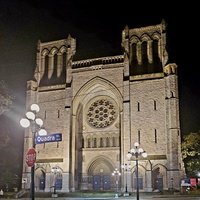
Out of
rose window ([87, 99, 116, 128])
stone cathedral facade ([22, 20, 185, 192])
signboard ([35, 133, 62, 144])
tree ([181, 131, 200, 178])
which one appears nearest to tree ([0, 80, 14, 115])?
signboard ([35, 133, 62, 144])

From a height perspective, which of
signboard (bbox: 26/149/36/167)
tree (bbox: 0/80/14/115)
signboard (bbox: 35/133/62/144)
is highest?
tree (bbox: 0/80/14/115)

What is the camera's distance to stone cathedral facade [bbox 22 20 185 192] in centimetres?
3862

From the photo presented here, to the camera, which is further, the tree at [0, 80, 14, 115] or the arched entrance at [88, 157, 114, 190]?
the arched entrance at [88, 157, 114, 190]

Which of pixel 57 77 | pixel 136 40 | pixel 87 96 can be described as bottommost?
pixel 87 96

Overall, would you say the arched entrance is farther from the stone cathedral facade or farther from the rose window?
the rose window

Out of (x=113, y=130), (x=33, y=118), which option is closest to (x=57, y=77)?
(x=113, y=130)

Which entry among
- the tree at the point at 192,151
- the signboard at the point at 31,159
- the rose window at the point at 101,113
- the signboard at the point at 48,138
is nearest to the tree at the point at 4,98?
the signboard at the point at 48,138

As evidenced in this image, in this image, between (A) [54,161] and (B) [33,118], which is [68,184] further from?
(B) [33,118]

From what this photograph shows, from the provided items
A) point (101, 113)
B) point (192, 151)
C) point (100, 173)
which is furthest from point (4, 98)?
point (192, 151)

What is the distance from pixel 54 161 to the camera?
4191 cm

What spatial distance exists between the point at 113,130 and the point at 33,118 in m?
29.8

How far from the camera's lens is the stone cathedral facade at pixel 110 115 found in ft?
127

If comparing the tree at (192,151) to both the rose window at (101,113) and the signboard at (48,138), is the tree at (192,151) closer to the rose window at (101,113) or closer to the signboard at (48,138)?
the rose window at (101,113)

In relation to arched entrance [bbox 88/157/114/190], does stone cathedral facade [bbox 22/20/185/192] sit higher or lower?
higher
